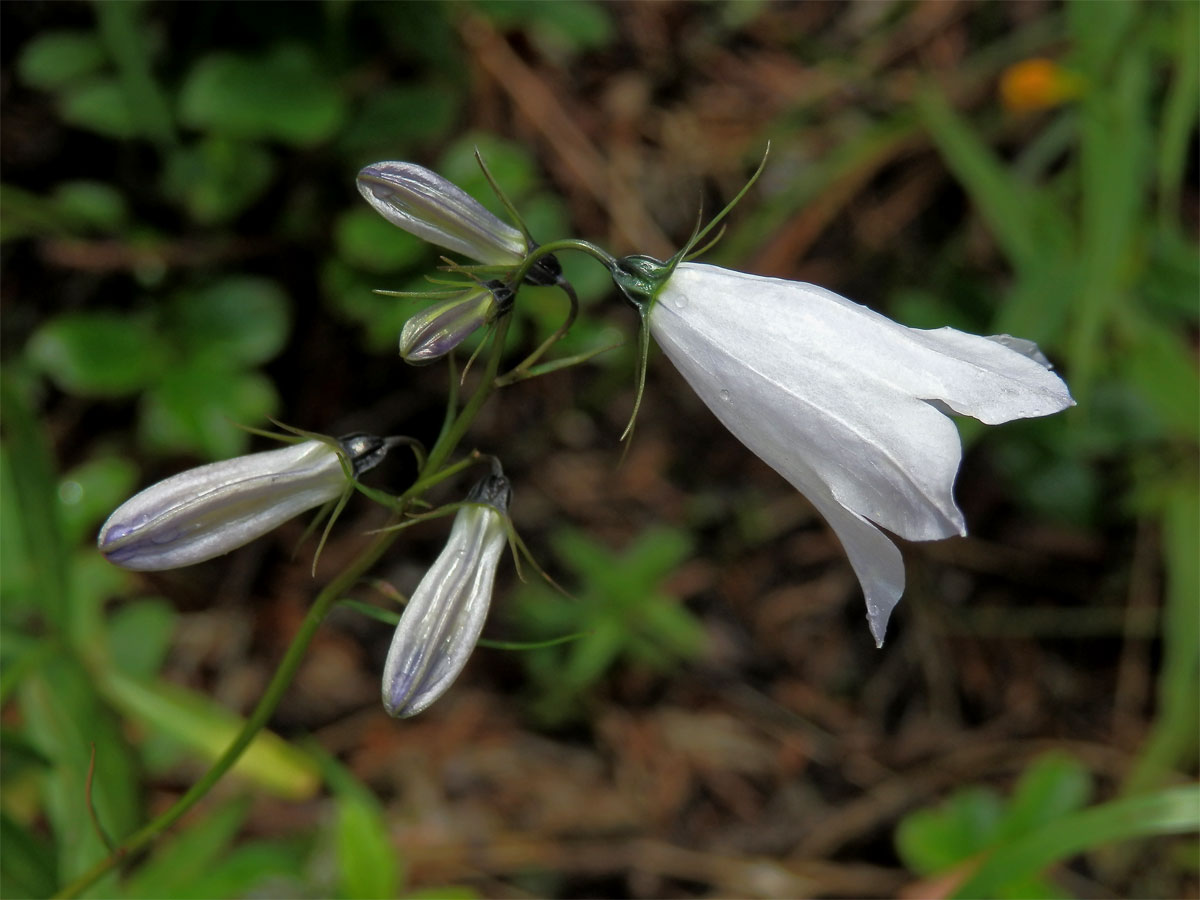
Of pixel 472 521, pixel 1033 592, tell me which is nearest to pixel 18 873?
pixel 472 521

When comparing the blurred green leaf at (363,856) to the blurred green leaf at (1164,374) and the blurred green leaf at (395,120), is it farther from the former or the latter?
the blurred green leaf at (1164,374)

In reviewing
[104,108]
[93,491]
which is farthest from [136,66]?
[93,491]

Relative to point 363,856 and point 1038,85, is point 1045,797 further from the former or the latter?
point 1038,85

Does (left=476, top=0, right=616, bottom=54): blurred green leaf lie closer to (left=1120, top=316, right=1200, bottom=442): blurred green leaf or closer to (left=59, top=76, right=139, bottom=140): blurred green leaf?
(left=59, top=76, right=139, bottom=140): blurred green leaf

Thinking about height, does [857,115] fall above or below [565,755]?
above

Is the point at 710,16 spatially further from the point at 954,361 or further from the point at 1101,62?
the point at 954,361

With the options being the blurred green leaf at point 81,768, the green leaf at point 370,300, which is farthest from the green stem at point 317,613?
the green leaf at point 370,300
